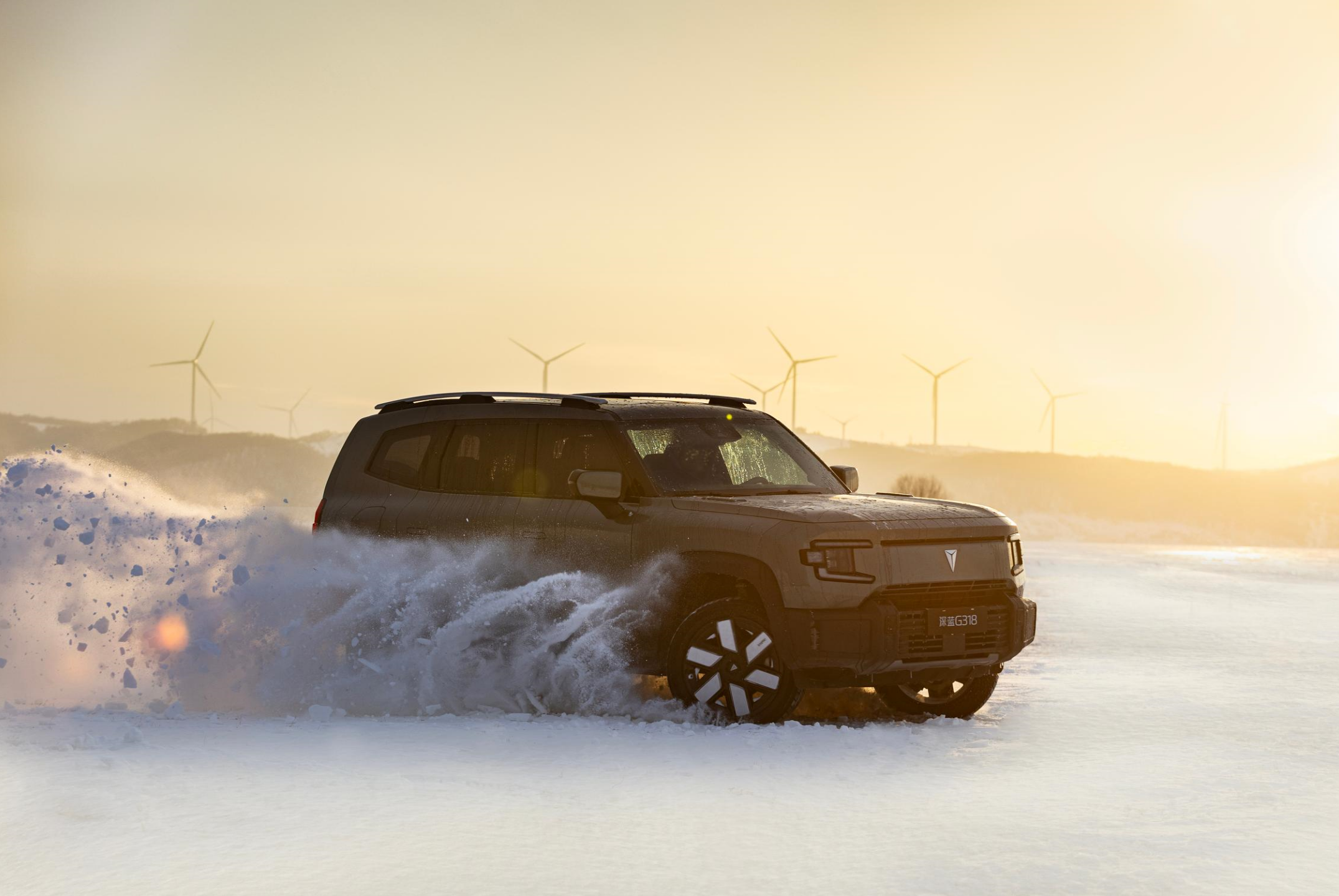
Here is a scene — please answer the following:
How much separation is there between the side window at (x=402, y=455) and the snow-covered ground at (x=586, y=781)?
2.78 feet

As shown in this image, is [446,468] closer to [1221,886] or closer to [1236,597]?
[1221,886]

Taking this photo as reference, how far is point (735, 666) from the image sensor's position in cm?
857

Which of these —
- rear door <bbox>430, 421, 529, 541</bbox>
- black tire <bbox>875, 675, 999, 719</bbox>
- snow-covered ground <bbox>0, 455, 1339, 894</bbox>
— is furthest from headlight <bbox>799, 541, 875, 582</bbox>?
rear door <bbox>430, 421, 529, 541</bbox>

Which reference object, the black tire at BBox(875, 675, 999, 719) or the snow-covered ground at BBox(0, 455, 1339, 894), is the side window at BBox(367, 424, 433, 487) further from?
the black tire at BBox(875, 675, 999, 719)

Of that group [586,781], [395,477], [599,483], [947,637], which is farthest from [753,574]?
[395,477]

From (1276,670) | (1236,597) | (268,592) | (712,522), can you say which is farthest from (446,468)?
(1236,597)

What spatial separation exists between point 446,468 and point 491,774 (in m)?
3.38

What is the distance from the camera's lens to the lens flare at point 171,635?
9961mm

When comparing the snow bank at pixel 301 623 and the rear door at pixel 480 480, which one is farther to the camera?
the rear door at pixel 480 480

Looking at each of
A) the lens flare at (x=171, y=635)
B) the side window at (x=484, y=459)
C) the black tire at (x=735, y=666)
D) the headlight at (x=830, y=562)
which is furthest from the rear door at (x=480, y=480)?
the headlight at (x=830, y=562)

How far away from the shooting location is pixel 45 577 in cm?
1139

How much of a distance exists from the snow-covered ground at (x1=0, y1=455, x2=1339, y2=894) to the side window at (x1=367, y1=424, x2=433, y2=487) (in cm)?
85

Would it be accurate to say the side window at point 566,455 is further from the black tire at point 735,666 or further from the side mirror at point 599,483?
the black tire at point 735,666

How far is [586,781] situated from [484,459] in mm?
3401
